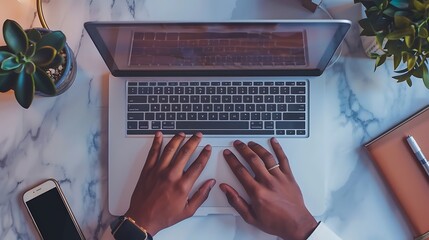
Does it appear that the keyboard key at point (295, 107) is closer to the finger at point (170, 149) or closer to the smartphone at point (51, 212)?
the finger at point (170, 149)

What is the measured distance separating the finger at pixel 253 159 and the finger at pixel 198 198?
7 cm

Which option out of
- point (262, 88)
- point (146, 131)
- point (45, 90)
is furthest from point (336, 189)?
point (45, 90)

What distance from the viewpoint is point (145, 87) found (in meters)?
0.80

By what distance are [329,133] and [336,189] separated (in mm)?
97

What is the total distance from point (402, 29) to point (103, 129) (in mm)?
506

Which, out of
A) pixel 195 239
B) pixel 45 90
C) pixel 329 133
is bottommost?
pixel 195 239

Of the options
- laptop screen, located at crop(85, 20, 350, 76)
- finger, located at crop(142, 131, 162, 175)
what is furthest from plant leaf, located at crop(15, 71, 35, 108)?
finger, located at crop(142, 131, 162, 175)

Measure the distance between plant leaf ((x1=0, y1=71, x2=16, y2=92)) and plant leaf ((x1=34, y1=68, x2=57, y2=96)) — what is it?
0.11ft

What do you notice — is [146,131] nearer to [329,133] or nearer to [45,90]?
[45,90]

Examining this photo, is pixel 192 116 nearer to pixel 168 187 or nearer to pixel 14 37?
pixel 168 187

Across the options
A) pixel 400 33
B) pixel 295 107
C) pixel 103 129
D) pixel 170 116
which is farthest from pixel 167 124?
pixel 400 33

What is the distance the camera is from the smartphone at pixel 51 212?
2.65 ft

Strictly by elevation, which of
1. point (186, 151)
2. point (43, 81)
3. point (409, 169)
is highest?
point (43, 81)

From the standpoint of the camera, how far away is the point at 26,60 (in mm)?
676
